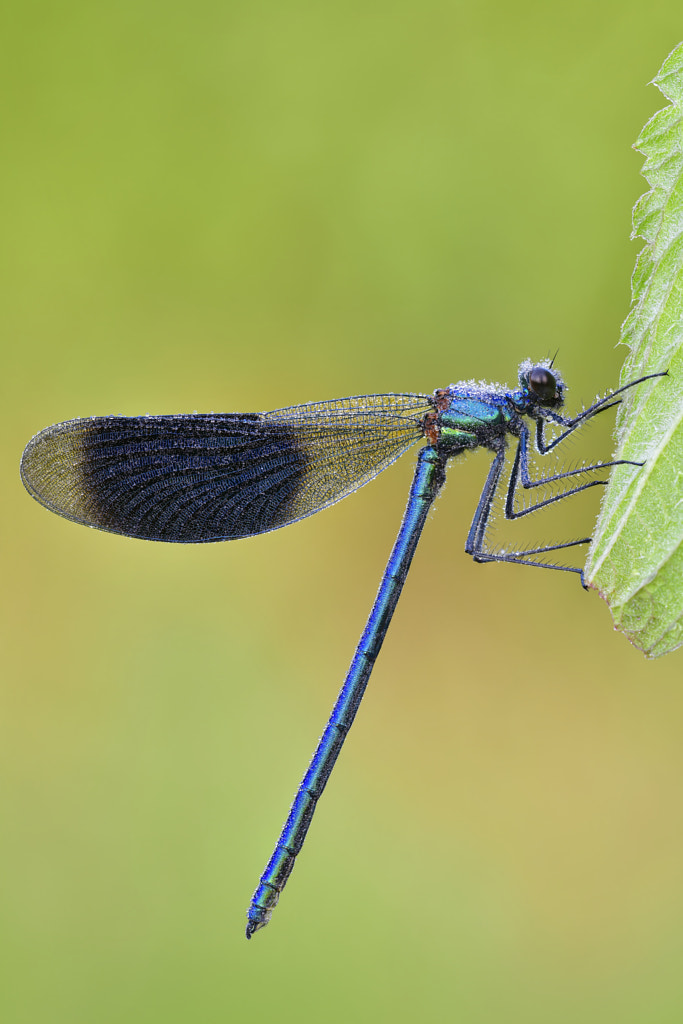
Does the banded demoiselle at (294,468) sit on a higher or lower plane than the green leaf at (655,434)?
higher

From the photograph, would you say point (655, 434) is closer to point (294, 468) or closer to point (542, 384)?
point (542, 384)

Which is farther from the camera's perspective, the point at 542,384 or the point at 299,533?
the point at 299,533

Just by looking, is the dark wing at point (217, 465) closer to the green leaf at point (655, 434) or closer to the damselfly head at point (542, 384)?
the damselfly head at point (542, 384)

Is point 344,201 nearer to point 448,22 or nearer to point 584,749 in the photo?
point 448,22

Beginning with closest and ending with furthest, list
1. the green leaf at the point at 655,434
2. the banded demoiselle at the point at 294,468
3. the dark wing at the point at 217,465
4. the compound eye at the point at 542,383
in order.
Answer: the green leaf at the point at 655,434 → the compound eye at the point at 542,383 → the banded demoiselle at the point at 294,468 → the dark wing at the point at 217,465

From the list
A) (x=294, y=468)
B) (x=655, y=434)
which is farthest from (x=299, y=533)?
(x=655, y=434)

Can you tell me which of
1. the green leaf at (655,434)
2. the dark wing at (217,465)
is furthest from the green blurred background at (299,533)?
the green leaf at (655,434)

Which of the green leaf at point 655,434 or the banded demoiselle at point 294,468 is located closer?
the green leaf at point 655,434
